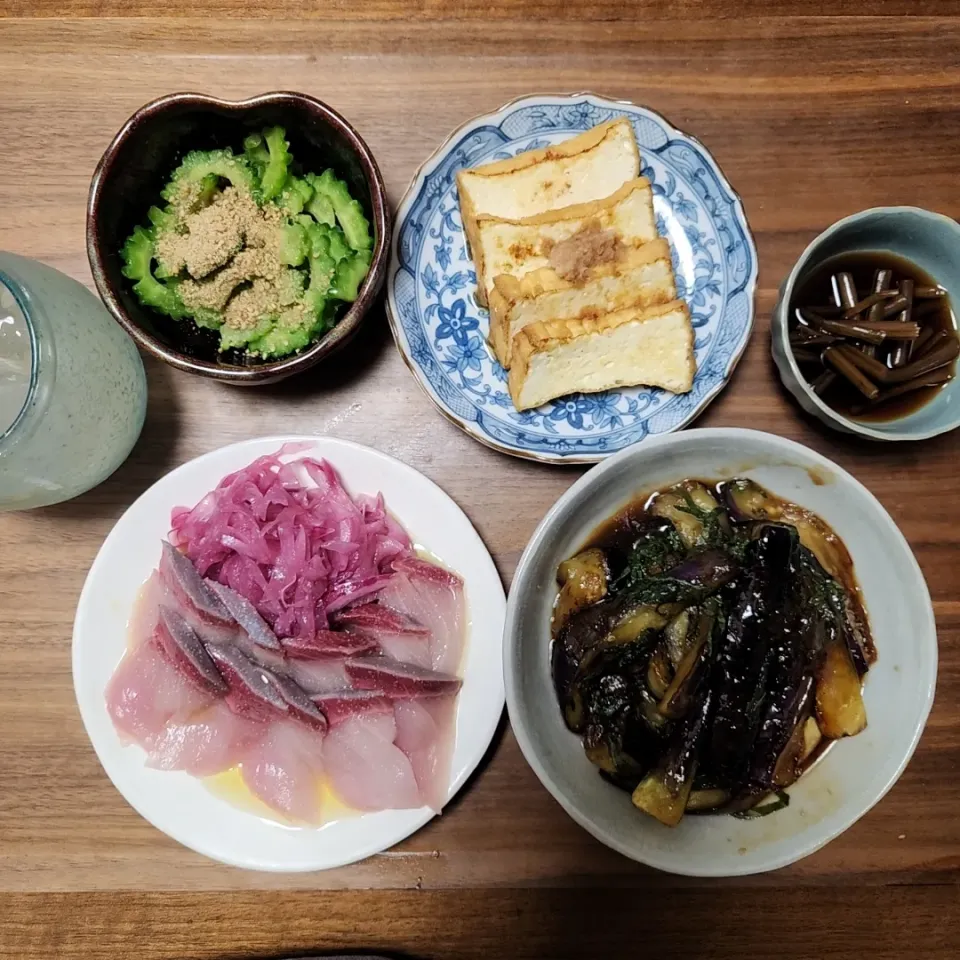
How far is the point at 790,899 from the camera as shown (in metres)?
1.51

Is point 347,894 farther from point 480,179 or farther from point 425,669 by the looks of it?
point 480,179

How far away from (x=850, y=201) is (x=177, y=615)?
1.60 meters

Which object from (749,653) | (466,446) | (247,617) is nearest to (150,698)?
(247,617)

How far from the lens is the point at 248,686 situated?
4.49 ft

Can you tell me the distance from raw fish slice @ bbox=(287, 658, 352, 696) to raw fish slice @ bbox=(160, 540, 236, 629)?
0.47 ft

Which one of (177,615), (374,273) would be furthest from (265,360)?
(177,615)

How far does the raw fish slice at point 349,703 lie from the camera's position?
1379 millimetres

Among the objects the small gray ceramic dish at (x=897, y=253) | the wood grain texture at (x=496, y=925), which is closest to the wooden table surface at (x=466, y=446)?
the wood grain texture at (x=496, y=925)

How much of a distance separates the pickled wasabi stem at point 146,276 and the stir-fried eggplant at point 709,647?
86cm

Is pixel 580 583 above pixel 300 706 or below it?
above

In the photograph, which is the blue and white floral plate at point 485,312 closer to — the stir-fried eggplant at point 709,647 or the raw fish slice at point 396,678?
the stir-fried eggplant at point 709,647

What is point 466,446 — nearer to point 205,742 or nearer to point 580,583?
point 580,583

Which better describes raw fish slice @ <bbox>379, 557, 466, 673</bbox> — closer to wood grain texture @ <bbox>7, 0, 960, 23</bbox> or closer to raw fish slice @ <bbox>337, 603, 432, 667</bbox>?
raw fish slice @ <bbox>337, 603, 432, 667</bbox>

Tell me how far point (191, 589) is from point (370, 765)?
0.46 metres
